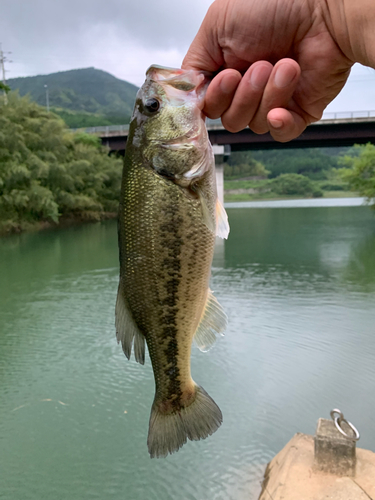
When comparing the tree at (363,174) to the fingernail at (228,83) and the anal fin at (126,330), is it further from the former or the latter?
the anal fin at (126,330)

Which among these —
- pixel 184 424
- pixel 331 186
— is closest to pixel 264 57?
pixel 184 424

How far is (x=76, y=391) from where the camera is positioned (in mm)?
7109

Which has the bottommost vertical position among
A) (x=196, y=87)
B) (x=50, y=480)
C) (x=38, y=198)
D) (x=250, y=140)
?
(x=50, y=480)

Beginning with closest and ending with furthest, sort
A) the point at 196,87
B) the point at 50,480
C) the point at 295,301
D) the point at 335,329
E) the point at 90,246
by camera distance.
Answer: the point at 196,87 → the point at 50,480 → the point at 335,329 → the point at 295,301 → the point at 90,246

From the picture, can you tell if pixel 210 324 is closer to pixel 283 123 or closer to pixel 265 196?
pixel 283 123

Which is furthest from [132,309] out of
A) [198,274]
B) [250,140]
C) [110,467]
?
[250,140]

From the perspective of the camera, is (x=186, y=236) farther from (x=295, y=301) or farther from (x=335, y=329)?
(x=295, y=301)

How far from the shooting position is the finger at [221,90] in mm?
1873

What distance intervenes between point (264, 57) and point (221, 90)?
37 centimetres

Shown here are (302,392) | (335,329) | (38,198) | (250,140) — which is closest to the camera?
(302,392)

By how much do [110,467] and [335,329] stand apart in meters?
6.09

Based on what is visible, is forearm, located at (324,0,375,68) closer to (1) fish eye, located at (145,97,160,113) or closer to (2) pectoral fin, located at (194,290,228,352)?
(1) fish eye, located at (145,97,160,113)

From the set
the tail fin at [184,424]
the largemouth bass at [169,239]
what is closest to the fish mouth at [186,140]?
the largemouth bass at [169,239]

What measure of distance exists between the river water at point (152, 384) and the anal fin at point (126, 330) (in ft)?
12.7
